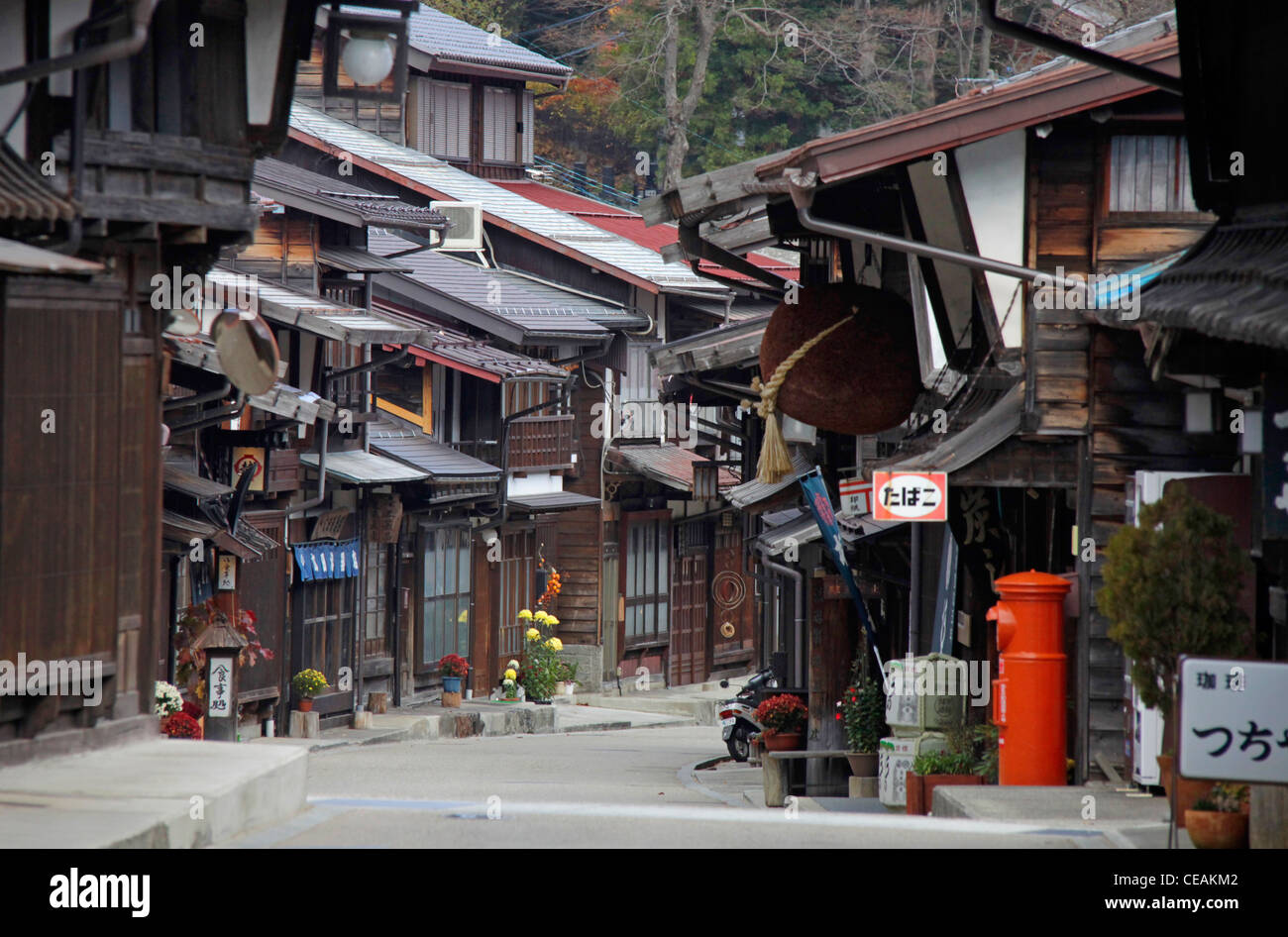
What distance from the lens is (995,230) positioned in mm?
14359

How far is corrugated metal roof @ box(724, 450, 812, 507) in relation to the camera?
2292 cm

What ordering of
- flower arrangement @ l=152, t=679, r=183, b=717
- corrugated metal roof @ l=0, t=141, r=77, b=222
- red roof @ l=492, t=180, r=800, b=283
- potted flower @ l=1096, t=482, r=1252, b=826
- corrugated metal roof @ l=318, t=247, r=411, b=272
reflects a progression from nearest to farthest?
potted flower @ l=1096, t=482, r=1252, b=826, corrugated metal roof @ l=0, t=141, r=77, b=222, flower arrangement @ l=152, t=679, r=183, b=717, corrugated metal roof @ l=318, t=247, r=411, b=272, red roof @ l=492, t=180, r=800, b=283

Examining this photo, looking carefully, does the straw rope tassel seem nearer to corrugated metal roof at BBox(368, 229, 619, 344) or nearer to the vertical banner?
the vertical banner

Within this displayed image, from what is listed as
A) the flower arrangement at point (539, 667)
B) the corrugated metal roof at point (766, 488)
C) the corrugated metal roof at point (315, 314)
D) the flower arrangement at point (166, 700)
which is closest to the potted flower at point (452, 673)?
the flower arrangement at point (539, 667)

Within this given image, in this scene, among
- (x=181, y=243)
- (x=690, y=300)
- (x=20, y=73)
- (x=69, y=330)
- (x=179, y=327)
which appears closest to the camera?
(x=20, y=73)

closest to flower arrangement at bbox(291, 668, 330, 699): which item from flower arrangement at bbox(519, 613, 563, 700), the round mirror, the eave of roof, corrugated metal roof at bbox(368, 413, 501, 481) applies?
corrugated metal roof at bbox(368, 413, 501, 481)

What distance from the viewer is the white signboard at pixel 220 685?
74.2ft

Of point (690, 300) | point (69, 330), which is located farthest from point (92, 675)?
point (690, 300)

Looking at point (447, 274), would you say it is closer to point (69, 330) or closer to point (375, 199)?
point (375, 199)

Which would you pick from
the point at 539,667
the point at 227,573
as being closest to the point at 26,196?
the point at 227,573

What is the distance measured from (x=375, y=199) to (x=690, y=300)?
12353mm

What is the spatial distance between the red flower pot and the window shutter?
86.8 feet

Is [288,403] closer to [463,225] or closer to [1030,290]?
[1030,290]

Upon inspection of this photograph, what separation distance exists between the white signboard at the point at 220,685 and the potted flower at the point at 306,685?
5.01m
